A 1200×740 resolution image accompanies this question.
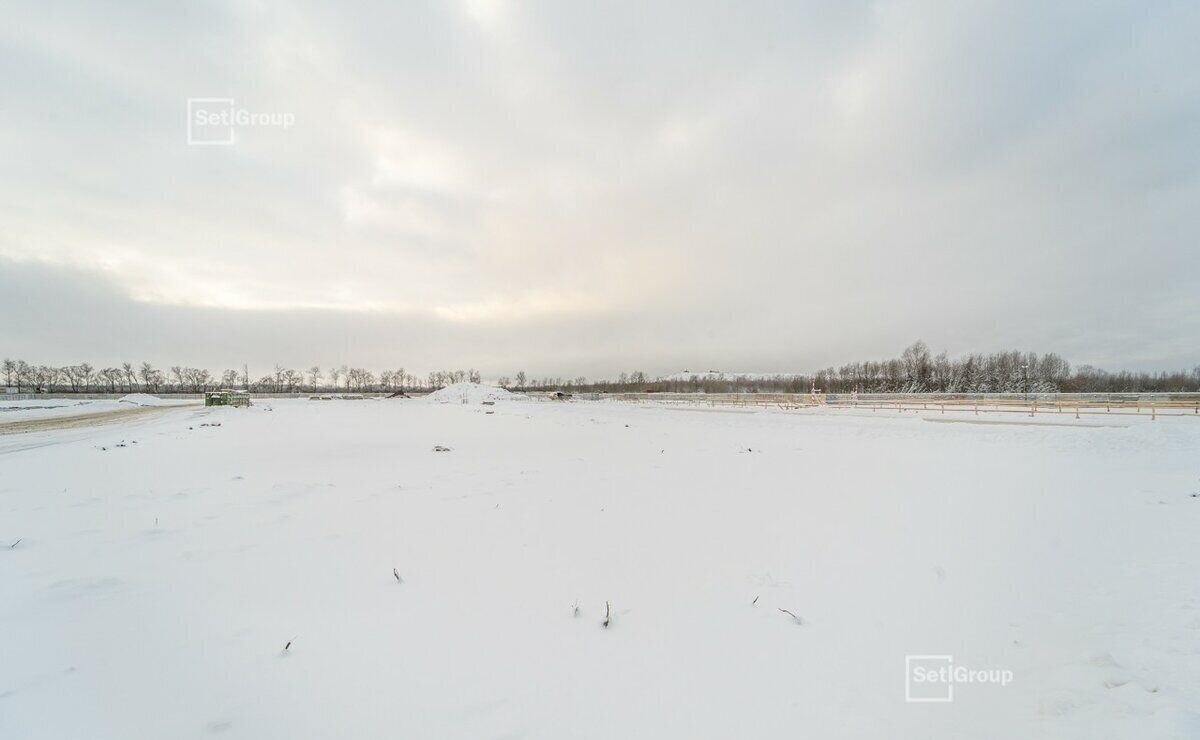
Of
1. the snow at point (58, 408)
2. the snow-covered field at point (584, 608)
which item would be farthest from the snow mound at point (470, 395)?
the snow-covered field at point (584, 608)

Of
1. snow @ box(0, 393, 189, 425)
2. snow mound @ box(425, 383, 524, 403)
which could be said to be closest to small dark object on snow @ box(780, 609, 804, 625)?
snow @ box(0, 393, 189, 425)

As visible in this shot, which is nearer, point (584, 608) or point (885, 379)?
point (584, 608)

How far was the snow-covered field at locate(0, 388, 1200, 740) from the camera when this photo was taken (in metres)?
3.44

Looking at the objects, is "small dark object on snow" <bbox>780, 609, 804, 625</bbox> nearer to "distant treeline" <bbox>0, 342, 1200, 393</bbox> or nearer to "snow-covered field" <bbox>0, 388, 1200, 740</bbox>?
"snow-covered field" <bbox>0, 388, 1200, 740</bbox>

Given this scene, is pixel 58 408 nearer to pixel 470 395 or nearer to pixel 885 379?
pixel 470 395

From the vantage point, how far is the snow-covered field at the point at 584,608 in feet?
11.3

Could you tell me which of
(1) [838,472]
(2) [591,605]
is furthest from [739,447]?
(2) [591,605]

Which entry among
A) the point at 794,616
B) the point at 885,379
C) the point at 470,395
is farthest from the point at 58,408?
the point at 885,379

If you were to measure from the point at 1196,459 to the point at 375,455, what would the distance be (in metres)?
26.6

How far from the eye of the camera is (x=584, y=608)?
16.6 ft

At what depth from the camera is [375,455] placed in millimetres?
15391

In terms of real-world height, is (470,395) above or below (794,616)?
above

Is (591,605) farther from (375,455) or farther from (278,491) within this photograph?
(375,455)

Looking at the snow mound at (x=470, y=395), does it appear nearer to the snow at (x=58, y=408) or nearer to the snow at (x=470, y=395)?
the snow at (x=470, y=395)
